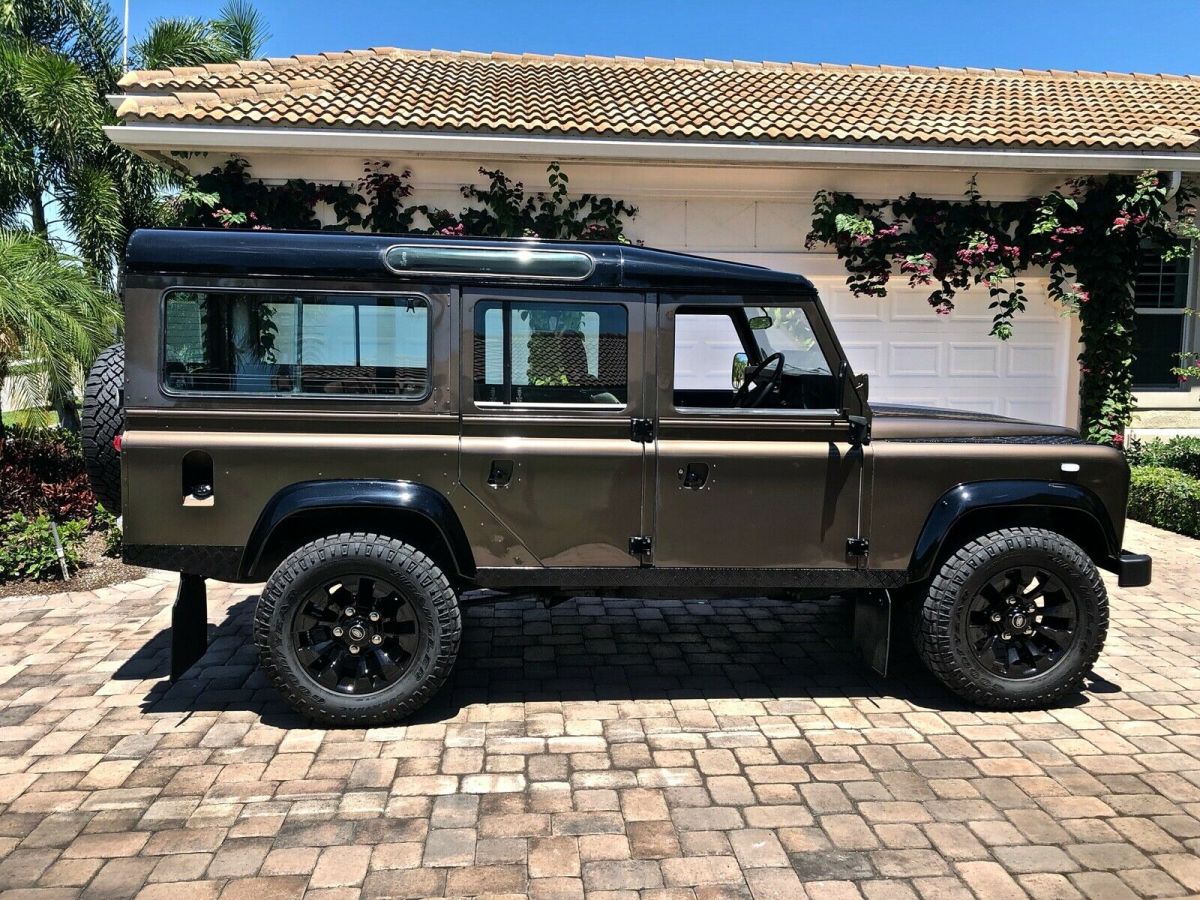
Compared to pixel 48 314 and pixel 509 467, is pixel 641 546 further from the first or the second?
pixel 48 314

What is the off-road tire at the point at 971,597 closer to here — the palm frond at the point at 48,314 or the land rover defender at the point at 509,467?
the land rover defender at the point at 509,467

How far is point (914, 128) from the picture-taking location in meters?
9.58

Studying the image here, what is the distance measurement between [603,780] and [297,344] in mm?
2291

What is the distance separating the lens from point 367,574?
3906mm

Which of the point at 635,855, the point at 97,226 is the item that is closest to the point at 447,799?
the point at 635,855

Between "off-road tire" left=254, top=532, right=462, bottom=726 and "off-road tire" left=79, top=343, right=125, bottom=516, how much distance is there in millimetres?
922

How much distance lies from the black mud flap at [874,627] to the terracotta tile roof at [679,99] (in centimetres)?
596

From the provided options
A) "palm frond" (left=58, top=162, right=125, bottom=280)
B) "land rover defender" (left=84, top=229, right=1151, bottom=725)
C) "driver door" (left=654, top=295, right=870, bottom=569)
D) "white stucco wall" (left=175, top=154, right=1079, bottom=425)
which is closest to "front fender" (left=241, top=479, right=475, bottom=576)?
"land rover defender" (left=84, top=229, right=1151, bottom=725)

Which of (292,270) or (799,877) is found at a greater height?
(292,270)

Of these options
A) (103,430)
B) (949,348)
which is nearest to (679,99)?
(949,348)

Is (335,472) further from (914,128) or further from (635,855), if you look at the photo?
(914,128)

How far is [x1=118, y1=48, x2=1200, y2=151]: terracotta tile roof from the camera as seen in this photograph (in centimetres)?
890

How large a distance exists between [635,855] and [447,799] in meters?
0.80

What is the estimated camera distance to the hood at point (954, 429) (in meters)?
4.20
